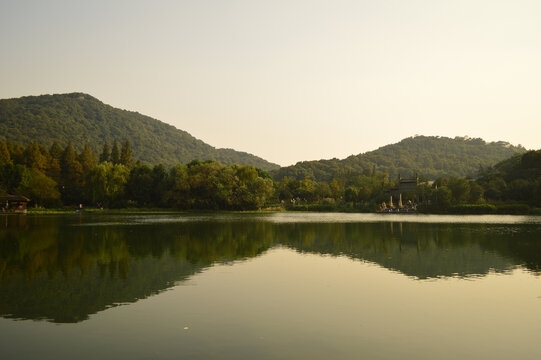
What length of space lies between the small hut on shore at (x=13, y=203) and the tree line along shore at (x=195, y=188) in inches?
156

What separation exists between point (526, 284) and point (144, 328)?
13439 mm

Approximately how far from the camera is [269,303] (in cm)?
1283

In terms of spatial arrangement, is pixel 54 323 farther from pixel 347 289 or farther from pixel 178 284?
pixel 347 289

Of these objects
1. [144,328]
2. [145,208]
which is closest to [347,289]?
[144,328]

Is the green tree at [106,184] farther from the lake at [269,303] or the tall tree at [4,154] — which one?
the lake at [269,303]

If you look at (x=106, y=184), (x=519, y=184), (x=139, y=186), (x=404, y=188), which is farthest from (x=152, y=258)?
(x=404, y=188)

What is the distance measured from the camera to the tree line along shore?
263ft

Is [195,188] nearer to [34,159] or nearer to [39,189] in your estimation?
[39,189]

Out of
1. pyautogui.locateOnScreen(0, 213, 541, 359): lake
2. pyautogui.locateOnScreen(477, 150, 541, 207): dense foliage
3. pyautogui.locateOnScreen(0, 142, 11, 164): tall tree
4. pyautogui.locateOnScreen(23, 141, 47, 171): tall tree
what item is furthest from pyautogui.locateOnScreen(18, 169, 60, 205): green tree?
pyautogui.locateOnScreen(477, 150, 541, 207): dense foliage

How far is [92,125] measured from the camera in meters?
Answer: 200

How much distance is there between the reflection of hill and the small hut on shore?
4858cm

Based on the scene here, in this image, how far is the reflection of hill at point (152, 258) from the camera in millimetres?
13406

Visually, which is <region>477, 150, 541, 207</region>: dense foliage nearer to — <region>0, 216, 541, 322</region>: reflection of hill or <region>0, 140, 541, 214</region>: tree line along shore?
<region>0, 140, 541, 214</region>: tree line along shore

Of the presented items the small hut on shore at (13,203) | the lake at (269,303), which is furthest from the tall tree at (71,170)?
the lake at (269,303)
